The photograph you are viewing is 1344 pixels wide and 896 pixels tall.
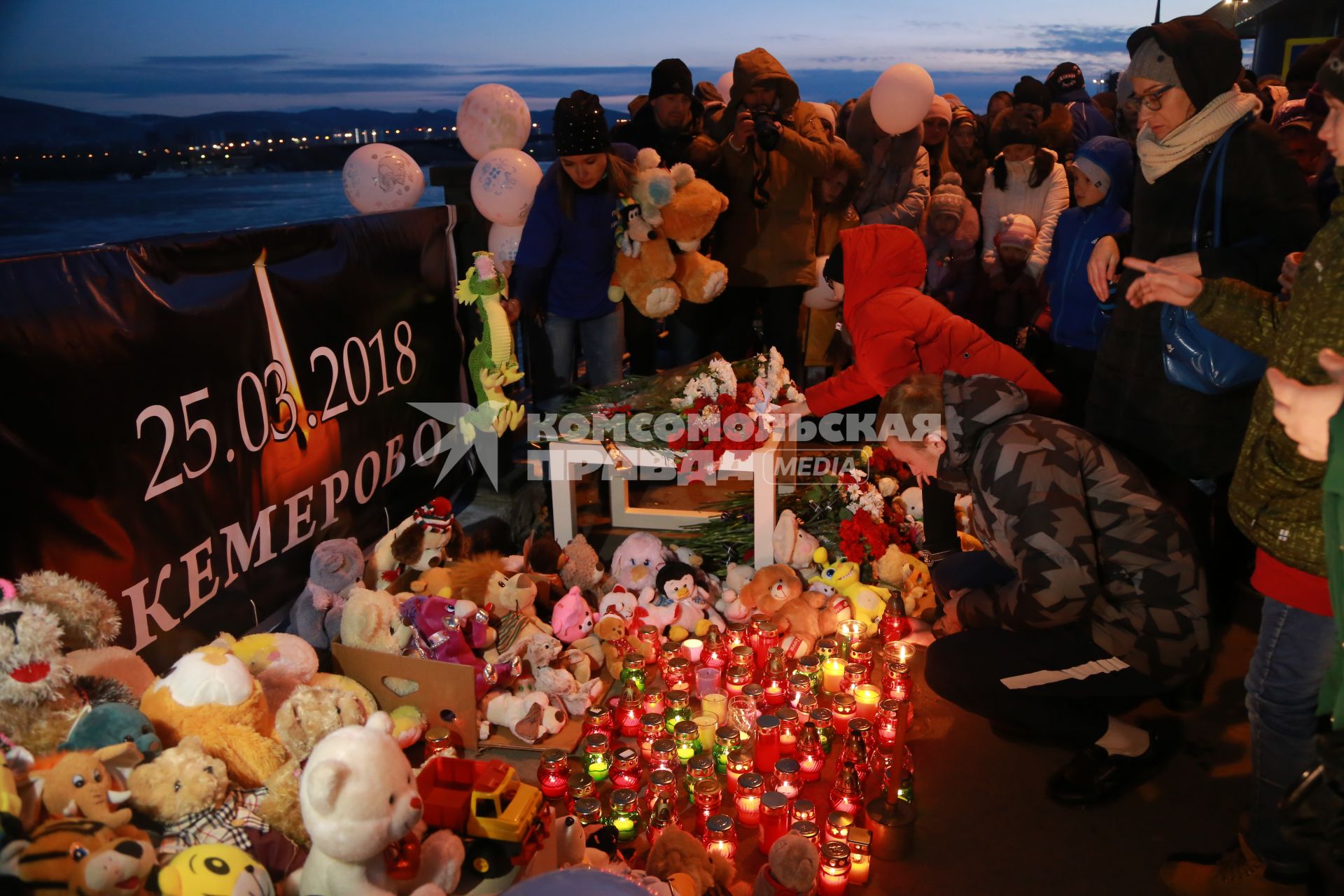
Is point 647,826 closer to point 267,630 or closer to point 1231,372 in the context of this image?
point 267,630

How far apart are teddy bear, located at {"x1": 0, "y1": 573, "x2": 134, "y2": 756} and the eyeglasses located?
289 cm

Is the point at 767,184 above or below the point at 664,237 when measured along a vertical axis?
above

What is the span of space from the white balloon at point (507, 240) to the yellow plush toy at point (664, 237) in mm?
625

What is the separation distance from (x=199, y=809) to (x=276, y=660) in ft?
2.22

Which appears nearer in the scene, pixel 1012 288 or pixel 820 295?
pixel 820 295

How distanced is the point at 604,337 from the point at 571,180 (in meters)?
0.70

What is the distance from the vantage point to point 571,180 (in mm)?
3822

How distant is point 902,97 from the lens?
4.85 metres

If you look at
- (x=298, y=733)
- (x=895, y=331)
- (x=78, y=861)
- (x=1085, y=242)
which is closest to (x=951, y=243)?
(x=1085, y=242)

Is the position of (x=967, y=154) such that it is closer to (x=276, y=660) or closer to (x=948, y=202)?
(x=948, y=202)

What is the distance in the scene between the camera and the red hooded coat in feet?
10.8

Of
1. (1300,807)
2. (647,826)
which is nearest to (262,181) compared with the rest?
(647,826)

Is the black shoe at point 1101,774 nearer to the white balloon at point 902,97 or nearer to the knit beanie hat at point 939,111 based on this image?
the white balloon at point 902,97

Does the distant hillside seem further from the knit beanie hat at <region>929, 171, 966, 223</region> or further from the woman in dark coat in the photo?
the woman in dark coat
